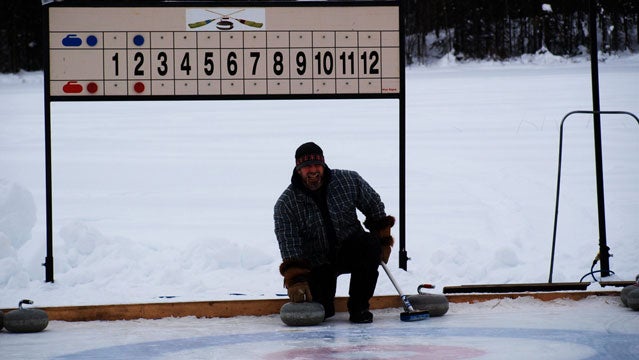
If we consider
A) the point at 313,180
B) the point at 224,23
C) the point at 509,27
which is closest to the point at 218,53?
the point at 224,23

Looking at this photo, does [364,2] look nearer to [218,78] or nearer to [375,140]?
[218,78]

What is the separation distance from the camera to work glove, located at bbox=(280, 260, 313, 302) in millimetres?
5844

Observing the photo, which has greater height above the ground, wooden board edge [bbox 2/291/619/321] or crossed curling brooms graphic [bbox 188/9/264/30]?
crossed curling brooms graphic [bbox 188/9/264/30]

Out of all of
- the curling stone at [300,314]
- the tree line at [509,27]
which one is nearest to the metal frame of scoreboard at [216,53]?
the curling stone at [300,314]

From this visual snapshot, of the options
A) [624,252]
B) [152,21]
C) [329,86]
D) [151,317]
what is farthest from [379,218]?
[624,252]

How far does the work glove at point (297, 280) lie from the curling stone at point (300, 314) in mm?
59

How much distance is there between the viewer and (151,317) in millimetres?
6293

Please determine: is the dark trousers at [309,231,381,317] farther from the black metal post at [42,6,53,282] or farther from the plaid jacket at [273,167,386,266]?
the black metal post at [42,6,53,282]

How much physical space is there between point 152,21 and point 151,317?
3.09 metres

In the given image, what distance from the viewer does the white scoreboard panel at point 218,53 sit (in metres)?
8.29

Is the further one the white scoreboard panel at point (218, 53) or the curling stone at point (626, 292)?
the white scoreboard panel at point (218, 53)

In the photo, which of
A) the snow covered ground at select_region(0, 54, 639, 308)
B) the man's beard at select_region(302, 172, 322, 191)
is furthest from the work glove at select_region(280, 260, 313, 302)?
the snow covered ground at select_region(0, 54, 639, 308)

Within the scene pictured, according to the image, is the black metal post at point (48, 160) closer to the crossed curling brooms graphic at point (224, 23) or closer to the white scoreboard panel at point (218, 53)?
the white scoreboard panel at point (218, 53)

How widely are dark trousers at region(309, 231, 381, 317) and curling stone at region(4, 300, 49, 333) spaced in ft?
5.51
